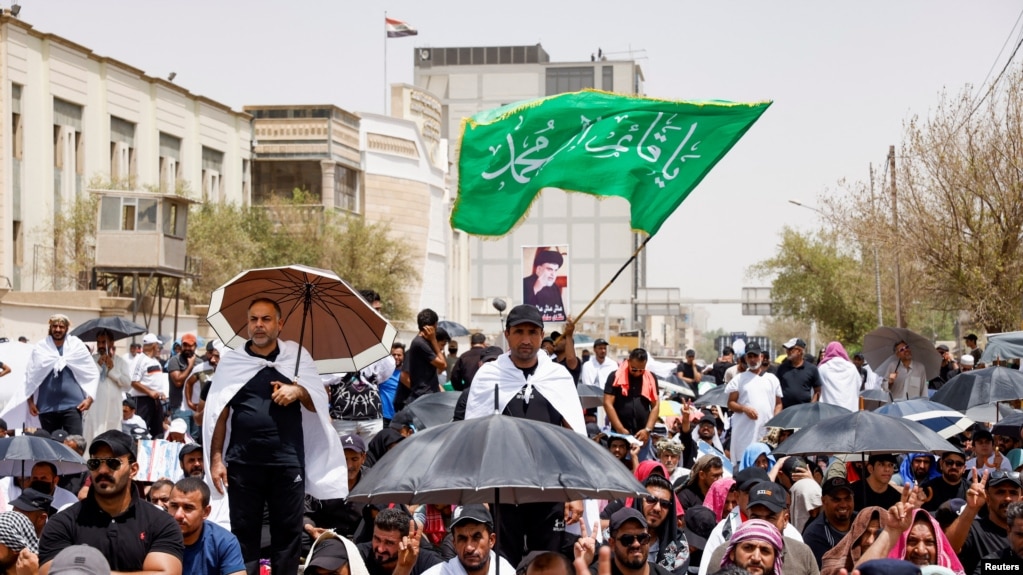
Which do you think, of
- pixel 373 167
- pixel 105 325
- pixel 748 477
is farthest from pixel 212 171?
pixel 748 477

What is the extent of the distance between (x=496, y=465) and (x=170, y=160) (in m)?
57.1

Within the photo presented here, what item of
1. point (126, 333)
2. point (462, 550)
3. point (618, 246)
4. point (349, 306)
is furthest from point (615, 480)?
point (618, 246)

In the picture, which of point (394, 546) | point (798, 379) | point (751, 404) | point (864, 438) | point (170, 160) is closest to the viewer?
point (394, 546)

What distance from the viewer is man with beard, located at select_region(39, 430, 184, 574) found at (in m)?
7.87

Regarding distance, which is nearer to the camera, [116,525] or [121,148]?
[116,525]

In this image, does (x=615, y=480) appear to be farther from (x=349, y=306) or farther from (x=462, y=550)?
(x=349, y=306)

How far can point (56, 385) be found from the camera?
51.8 feet

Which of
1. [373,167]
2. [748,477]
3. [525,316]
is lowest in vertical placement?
[748,477]

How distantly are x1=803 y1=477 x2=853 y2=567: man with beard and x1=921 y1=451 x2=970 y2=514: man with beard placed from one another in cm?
210

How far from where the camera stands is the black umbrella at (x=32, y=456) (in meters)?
12.0

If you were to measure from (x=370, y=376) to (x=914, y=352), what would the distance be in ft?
28.1

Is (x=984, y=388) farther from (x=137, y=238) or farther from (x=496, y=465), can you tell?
(x=137, y=238)

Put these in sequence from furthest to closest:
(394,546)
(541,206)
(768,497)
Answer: (541,206) < (768,497) < (394,546)

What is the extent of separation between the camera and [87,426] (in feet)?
55.6
